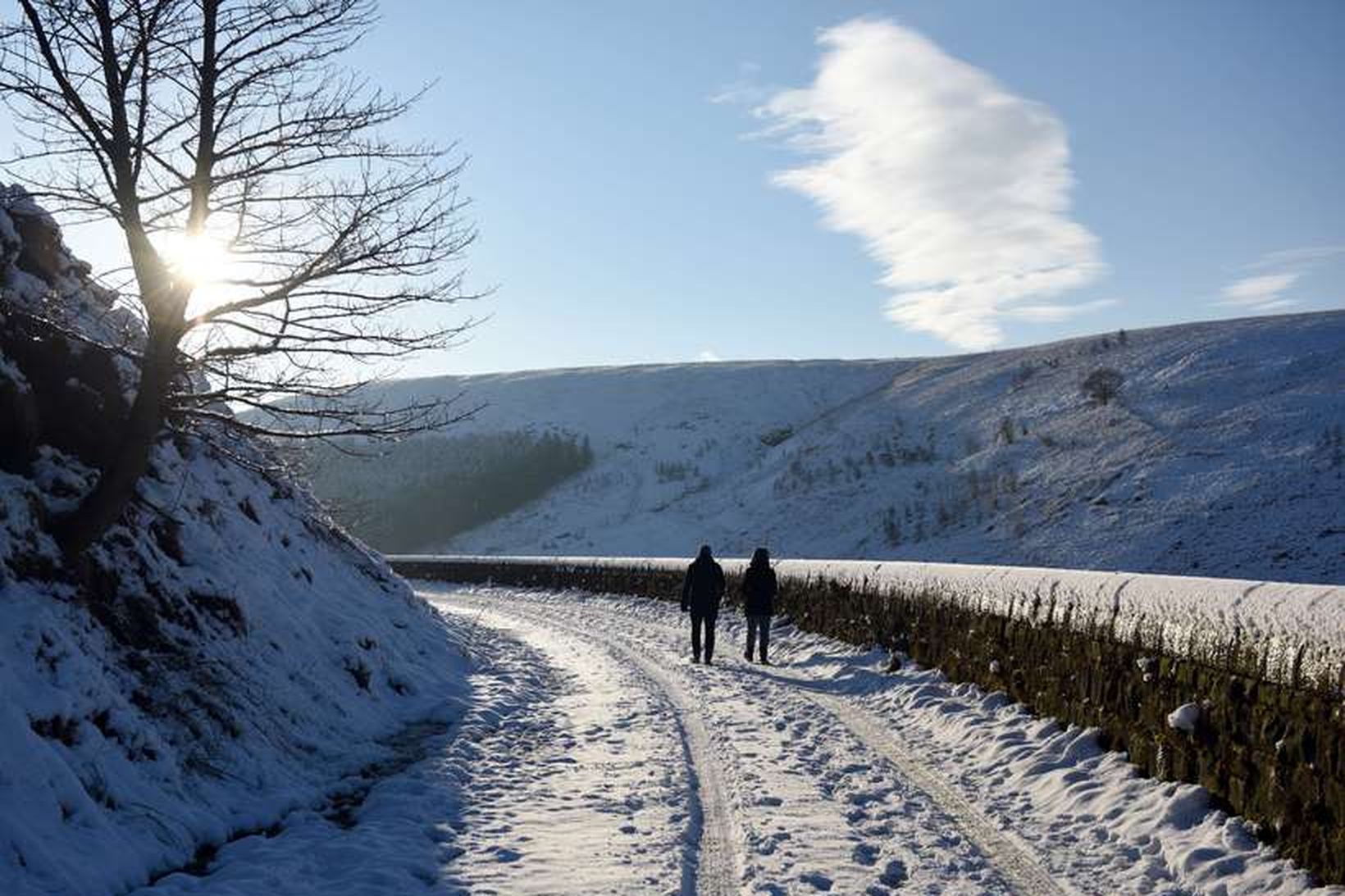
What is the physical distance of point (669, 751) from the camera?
947cm

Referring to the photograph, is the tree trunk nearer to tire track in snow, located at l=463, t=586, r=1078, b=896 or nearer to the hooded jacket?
tire track in snow, located at l=463, t=586, r=1078, b=896

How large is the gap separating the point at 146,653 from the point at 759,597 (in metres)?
10.7

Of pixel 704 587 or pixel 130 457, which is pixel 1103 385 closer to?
pixel 704 587

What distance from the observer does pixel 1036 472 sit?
168 ft

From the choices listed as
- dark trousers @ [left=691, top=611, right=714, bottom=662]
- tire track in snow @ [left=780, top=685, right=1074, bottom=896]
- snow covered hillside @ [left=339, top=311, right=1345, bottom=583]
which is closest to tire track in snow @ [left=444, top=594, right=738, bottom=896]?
dark trousers @ [left=691, top=611, right=714, bottom=662]

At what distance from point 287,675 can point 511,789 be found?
292 centimetres

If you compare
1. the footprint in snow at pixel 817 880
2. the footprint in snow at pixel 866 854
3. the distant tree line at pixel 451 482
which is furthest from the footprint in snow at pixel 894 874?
the distant tree line at pixel 451 482

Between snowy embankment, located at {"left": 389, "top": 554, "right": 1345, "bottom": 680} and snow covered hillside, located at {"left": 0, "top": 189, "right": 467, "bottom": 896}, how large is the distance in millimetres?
7385

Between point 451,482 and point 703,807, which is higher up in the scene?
point 451,482

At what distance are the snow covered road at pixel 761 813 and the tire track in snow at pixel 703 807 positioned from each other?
0.08 ft

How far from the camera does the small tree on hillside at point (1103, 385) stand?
2288 inches

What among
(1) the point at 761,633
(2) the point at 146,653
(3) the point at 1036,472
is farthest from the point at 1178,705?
(3) the point at 1036,472

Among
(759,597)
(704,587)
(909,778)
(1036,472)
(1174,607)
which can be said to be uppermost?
(1036,472)

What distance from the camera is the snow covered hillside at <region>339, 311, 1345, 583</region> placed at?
3916cm
